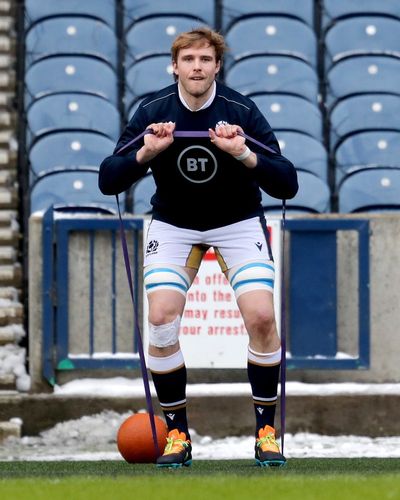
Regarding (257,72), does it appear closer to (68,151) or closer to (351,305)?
(68,151)

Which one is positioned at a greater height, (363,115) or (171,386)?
(363,115)

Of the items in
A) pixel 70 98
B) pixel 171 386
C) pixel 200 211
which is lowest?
pixel 171 386

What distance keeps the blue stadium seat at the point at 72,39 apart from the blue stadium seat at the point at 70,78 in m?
0.23

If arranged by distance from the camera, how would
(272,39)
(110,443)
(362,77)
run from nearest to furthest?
1. (110,443)
2. (362,77)
3. (272,39)

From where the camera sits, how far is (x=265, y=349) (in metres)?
6.07

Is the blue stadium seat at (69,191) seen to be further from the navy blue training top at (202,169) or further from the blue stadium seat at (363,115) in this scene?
the navy blue training top at (202,169)

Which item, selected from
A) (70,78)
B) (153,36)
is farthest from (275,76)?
(70,78)

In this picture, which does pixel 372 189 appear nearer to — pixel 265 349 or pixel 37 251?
pixel 37 251

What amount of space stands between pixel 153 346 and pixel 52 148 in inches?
197

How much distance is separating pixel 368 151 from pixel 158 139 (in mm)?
5603

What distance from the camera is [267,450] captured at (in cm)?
594

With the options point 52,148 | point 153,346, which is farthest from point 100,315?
point 153,346

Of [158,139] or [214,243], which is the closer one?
[158,139]

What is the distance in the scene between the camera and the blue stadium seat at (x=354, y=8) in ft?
41.0
